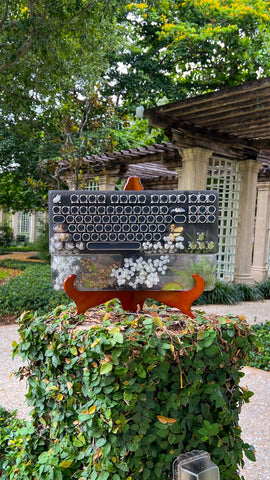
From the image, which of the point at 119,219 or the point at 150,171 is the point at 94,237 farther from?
the point at 150,171

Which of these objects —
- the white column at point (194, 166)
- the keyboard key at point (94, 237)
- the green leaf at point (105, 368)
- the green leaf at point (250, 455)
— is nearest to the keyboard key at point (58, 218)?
the keyboard key at point (94, 237)

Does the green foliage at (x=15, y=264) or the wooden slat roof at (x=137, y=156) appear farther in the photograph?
the green foliage at (x=15, y=264)

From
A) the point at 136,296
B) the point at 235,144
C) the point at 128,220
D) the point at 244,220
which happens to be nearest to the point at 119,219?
the point at 128,220

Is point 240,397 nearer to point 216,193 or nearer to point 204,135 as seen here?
point 216,193

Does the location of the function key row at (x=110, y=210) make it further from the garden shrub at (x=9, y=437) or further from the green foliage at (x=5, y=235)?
the green foliage at (x=5, y=235)

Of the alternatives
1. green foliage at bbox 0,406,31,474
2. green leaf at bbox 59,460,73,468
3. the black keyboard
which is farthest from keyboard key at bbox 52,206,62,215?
green foliage at bbox 0,406,31,474

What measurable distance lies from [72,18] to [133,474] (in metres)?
6.38

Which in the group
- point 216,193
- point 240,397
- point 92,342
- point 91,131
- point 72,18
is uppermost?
point 72,18

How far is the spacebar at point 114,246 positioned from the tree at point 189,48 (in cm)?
1196

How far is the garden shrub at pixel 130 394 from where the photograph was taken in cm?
159

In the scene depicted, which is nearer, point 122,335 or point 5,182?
point 122,335

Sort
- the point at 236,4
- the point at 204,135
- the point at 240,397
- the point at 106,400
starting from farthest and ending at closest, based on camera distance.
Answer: the point at 236,4 → the point at 204,135 → the point at 240,397 → the point at 106,400

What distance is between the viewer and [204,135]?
8.30 metres

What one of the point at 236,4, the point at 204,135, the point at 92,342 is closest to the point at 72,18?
the point at 204,135
